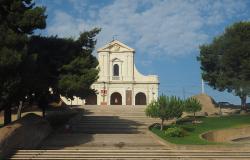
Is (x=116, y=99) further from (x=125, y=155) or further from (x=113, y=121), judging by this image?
(x=125, y=155)

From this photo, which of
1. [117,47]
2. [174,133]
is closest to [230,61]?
[174,133]

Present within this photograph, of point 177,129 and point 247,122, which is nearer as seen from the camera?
point 177,129

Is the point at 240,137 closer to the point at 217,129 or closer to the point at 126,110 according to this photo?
the point at 217,129

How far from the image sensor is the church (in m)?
66.3

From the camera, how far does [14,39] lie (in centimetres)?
2505

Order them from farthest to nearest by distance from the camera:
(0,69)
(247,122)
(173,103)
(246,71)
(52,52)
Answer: (246,71)
(247,122)
(173,103)
(52,52)
(0,69)

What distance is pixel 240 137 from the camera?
39312mm

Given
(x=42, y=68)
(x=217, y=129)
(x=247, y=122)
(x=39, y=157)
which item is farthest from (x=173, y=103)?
(x=39, y=157)

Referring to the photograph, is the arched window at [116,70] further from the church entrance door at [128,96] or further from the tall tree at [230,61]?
the tall tree at [230,61]

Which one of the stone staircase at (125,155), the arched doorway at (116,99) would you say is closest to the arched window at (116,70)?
the arched doorway at (116,99)

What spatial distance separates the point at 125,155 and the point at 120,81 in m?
41.8

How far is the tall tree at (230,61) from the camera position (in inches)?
1955

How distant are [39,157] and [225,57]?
105ft

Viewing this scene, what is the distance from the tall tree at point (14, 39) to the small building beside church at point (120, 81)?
37180 mm
